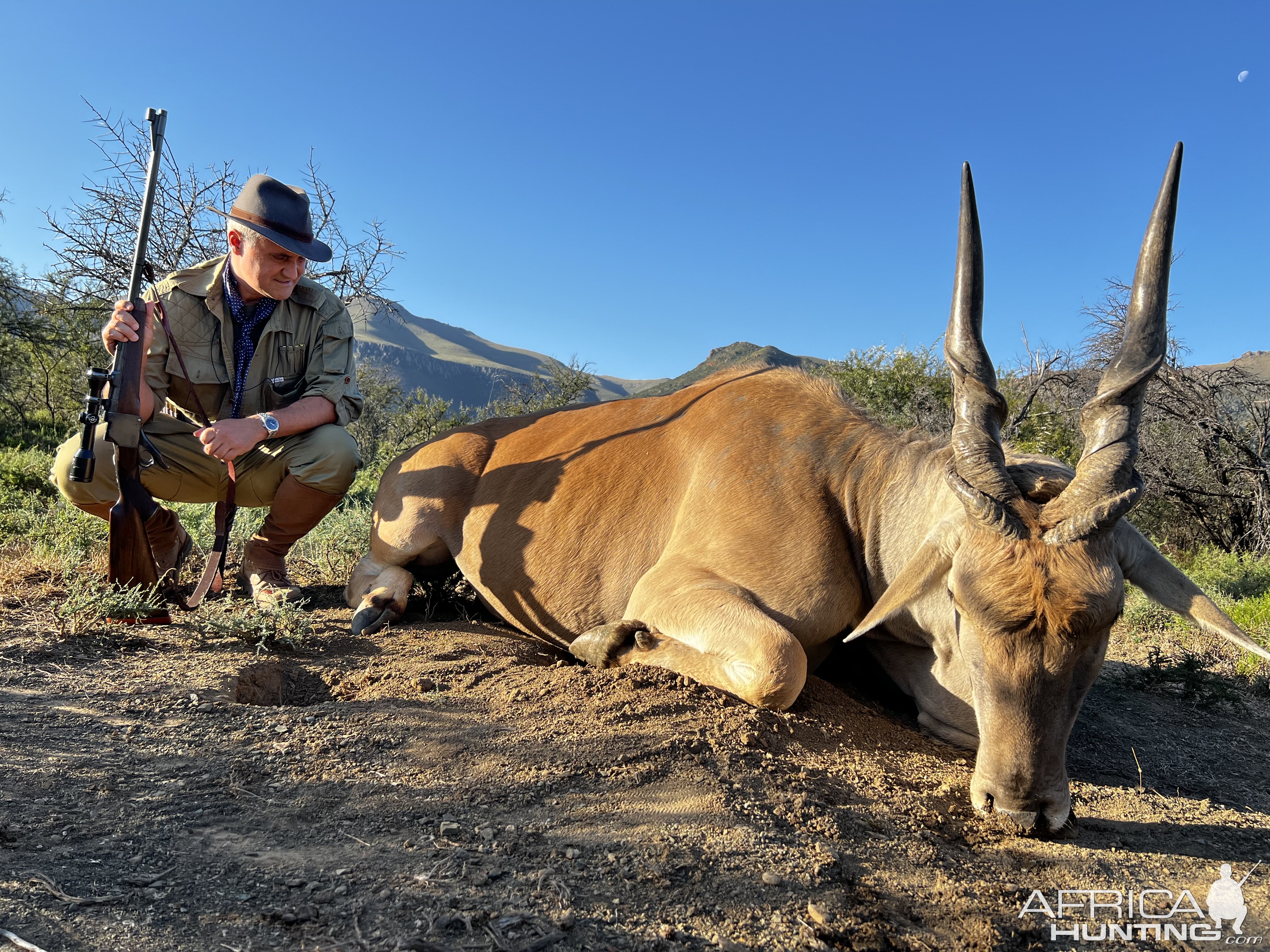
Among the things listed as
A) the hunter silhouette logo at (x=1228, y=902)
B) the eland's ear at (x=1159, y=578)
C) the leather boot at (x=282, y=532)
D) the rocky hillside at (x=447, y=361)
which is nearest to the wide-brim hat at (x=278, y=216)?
the leather boot at (x=282, y=532)

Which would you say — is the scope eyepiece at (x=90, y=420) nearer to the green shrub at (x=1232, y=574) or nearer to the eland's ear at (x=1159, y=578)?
the eland's ear at (x=1159, y=578)

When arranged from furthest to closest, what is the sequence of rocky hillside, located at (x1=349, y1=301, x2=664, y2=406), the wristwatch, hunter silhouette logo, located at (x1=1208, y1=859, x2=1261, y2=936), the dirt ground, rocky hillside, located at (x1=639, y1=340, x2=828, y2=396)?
rocky hillside, located at (x1=349, y1=301, x2=664, y2=406)
rocky hillside, located at (x1=639, y1=340, x2=828, y2=396)
the wristwatch
hunter silhouette logo, located at (x1=1208, y1=859, x2=1261, y2=936)
the dirt ground

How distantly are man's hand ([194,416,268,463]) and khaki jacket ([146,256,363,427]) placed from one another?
0.62 metres

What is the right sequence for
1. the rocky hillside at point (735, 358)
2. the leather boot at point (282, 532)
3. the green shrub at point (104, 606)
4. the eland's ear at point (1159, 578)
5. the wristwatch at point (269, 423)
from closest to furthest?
the eland's ear at point (1159, 578), the green shrub at point (104, 606), the wristwatch at point (269, 423), the leather boot at point (282, 532), the rocky hillside at point (735, 358)

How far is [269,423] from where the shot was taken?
5.35 m

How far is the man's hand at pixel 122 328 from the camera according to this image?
4980mm

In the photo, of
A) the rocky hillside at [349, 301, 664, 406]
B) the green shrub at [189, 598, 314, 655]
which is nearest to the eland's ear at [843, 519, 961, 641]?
the green shrub at [189, 598, 314, 655]

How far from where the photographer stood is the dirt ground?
6.95 ft

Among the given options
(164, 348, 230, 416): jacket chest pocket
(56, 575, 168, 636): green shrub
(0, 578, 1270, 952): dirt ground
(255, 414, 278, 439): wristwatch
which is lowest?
(56, 575, 168, 636): green shrub

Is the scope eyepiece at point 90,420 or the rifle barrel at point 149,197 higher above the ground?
the rifle barrel at point 149,197

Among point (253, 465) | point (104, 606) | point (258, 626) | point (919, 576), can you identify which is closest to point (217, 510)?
point (253, 465)

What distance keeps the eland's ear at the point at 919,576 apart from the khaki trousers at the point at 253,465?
3718 millimetres

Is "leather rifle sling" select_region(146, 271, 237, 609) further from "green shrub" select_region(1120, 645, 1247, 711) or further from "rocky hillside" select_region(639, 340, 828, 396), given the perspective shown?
"rocky hillside" select_region(639, 340, 828, 396)

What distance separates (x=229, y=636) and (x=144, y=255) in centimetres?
231
